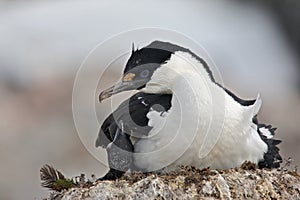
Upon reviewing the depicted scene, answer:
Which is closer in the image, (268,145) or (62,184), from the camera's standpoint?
(62,184)

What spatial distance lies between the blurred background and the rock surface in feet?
12.7

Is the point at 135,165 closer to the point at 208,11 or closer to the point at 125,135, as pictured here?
the point at 125,135

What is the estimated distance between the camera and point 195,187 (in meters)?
4.21

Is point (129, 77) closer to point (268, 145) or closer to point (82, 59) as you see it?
point (268, 145)

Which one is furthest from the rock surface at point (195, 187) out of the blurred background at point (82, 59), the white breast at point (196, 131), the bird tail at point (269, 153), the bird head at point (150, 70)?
the blurred background at point (82, 59)

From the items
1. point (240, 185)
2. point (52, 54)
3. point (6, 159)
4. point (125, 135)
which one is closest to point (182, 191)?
point (240, 185)

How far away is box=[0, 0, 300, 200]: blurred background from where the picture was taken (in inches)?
357

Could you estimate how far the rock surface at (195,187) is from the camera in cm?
418

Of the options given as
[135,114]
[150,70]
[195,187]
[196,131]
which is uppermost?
[150,70]

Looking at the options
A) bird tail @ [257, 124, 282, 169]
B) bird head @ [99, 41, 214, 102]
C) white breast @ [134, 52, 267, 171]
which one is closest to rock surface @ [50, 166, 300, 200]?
white breast @ [134, 52, 267, 171]

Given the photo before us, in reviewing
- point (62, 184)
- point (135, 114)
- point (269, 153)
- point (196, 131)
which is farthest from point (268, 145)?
point (62, 184)

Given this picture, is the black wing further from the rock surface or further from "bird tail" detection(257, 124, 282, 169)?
"bird tail" detection(257, 124, 282, 169)

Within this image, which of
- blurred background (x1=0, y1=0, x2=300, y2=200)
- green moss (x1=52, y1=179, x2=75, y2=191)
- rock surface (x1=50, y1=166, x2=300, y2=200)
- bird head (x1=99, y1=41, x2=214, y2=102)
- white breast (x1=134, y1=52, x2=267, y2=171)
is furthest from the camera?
blurred background (x1=0, y1=0, x2=300, y2=200)

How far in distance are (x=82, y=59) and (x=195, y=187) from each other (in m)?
6.03
